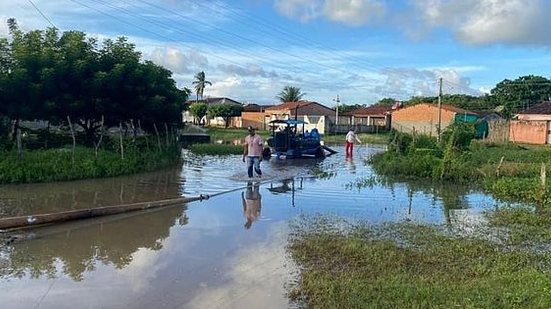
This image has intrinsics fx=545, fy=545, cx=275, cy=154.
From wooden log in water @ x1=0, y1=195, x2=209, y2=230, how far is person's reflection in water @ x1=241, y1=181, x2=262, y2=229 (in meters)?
1.70

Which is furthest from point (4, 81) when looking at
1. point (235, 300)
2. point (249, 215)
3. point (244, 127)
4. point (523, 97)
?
point (523, 97)

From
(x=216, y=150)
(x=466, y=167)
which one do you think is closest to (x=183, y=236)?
(x=466, y=167)

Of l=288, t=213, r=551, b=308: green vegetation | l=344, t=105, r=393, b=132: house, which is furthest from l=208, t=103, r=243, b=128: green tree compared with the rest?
l=288, t=213, r=551, b=308: green vegetation

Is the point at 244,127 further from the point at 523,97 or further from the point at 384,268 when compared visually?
the point at 384,268

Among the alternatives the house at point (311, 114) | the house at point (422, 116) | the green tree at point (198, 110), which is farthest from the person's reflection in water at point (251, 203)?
the green tree at point (198, 110)

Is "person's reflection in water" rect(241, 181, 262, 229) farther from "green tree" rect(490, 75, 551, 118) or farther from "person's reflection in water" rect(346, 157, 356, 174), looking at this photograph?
"green tree" rect(490, 75, 551, 118)

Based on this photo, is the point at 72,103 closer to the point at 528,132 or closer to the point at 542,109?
the point at 528,132

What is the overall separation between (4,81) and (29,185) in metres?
4.20

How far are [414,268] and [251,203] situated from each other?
21.4 feet

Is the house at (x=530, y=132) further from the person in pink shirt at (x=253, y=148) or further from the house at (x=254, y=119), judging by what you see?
the house at (x=254, y=119)

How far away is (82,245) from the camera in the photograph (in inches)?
345

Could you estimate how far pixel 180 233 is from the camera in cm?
980

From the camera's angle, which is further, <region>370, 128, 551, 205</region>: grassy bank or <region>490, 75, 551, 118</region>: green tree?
<region>490, 75, 551, 118</region>: green tree

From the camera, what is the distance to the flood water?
6.40m
